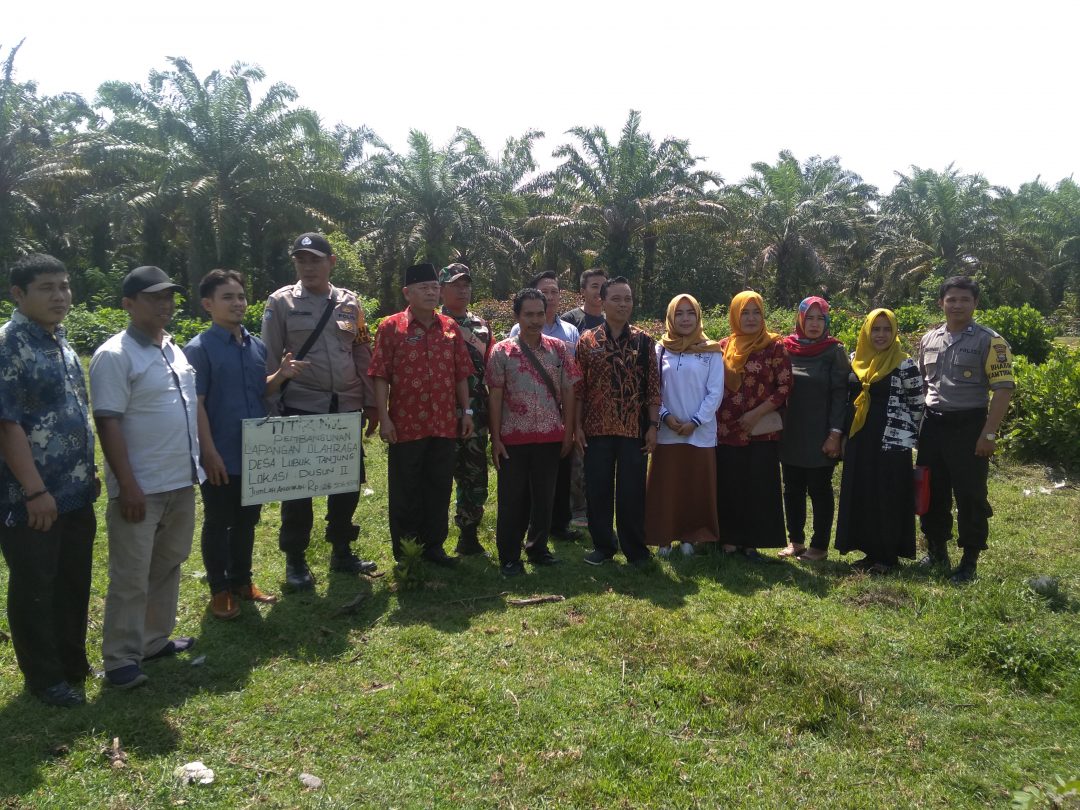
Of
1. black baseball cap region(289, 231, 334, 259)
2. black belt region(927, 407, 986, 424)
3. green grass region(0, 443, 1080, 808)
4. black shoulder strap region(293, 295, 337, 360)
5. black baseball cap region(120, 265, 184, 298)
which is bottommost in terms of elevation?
green grass region(0, 443, 1080, 808)

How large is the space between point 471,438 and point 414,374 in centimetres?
82

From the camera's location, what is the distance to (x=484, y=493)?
573 centimetres

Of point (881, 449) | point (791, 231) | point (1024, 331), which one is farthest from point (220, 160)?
point (881, 449)

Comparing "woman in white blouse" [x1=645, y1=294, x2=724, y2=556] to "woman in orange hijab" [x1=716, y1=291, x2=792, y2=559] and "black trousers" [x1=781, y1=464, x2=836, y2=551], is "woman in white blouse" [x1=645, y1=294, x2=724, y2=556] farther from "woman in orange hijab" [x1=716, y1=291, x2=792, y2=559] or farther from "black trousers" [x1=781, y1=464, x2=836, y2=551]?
"black trousers" [x1=781, y1=464, x2=836, y2=551]

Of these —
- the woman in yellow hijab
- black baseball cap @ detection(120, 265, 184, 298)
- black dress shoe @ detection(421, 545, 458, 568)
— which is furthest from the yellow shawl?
black baseball cap @ detection(120, 265, 184, 298)

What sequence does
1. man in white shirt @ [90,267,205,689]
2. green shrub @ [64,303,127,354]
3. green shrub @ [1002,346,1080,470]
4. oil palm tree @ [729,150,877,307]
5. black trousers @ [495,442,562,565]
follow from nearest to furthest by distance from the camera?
man in white shirt @ [90,267,205,689], black trousers @ [495,442,562,565], green shrub @ [1002,346,1080,470], green shrub @ [64,303,127,354], oil palm tree @ [729,150,877,307]

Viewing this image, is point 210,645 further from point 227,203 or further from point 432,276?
point 227,203

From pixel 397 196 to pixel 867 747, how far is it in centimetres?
2409

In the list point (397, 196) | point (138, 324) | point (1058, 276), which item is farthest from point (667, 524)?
point (1058, 276)

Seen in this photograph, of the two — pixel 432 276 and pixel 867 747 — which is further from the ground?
pixel 432 276

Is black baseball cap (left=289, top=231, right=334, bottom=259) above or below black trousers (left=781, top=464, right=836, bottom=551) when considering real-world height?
above

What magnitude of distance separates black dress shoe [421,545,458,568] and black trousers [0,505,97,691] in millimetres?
2065

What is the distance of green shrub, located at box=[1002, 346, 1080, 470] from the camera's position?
8258 millimetres

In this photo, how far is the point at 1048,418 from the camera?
27.6 ft
